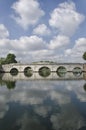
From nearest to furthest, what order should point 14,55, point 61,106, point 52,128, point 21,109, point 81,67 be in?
1. point 52,128
2. point 21,109
3. point 61,106
4. point 81,67
5. point 14,55

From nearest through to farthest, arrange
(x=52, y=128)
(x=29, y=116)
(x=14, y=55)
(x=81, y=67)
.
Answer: (x=52, y=128) → (x=29, y=116) → (x=81, y=67) → (x=14, y=55)

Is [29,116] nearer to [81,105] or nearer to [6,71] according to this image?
[81,105]

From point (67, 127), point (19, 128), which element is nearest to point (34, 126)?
point (19, 128)

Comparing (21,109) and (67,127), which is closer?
(67,127)

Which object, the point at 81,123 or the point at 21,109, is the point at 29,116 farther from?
the point at 81,123

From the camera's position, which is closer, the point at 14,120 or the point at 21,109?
the point at 14,120

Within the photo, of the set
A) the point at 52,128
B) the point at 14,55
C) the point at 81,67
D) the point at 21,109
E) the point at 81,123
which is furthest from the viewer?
the point at 14,55

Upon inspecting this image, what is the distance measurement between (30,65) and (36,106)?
71.3 m

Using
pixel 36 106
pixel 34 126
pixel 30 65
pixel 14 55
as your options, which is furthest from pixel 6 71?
pixel 34 126

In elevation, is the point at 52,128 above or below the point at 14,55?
below

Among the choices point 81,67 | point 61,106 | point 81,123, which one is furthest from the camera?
point 81,67

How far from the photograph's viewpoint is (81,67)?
8762 centimetres

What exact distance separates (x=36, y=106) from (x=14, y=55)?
92.1 meters

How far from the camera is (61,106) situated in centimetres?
1919
